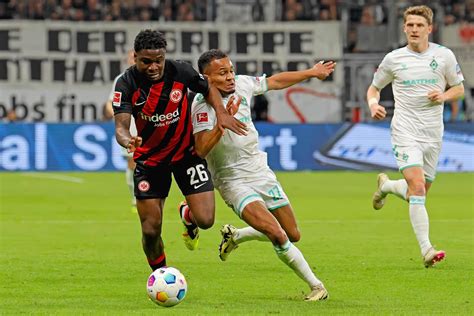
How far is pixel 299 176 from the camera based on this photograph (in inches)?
1072

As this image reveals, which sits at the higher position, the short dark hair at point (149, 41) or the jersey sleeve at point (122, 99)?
the short dark hair at point (149, 41)

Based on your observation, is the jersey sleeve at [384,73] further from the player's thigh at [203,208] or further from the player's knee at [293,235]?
the player's thigh at [203,208]

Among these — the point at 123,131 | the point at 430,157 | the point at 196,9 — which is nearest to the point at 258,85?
the point at 123,131

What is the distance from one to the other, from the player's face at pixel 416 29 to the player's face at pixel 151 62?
3370mm

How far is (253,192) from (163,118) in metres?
0.96

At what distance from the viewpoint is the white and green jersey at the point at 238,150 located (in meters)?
10.4

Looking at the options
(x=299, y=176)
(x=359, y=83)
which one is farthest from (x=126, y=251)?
(x=359, y=83)

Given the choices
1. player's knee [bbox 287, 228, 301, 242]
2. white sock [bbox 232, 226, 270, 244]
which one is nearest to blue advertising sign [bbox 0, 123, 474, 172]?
white sock [bbox 232, 226, 270, 244]

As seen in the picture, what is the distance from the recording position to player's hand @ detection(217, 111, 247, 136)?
380 inches

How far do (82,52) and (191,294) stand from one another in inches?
821

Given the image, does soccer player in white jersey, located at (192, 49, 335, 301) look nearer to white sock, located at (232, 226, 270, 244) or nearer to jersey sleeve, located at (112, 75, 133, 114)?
white sock, located at (232, 226, 270, 244)

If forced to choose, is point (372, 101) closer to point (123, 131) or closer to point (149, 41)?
point (149, 41)

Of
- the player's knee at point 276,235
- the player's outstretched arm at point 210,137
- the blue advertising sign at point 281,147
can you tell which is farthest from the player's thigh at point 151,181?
the blue advertising sign at point 281,147

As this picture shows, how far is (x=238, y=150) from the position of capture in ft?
34.2
